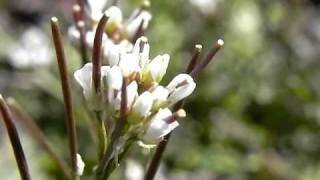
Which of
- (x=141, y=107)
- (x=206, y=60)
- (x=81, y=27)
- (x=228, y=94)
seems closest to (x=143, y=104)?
(x=141, y=107)

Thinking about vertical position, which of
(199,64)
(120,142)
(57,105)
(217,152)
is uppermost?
(199,64)

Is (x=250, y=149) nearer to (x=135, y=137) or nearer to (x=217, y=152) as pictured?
(x=217, y=152)

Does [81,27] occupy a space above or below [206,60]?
below

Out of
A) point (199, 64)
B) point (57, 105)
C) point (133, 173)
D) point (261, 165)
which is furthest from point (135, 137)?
point (57, 105)

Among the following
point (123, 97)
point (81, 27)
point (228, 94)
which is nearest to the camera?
point (123, 97)

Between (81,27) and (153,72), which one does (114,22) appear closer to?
(81,27)

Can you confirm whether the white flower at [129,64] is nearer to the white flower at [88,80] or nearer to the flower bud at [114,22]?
the white flower at [88,80]
